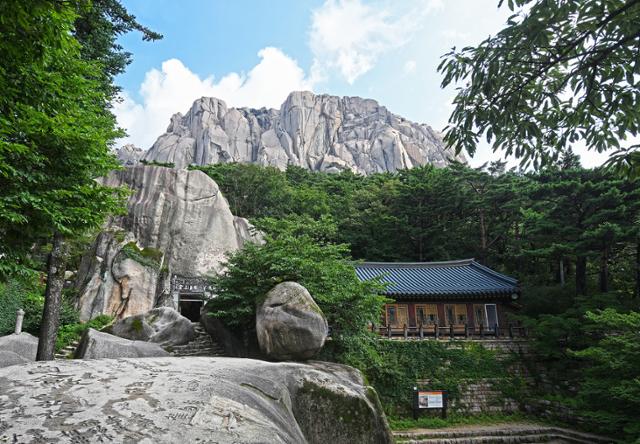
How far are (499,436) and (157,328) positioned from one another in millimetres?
12803

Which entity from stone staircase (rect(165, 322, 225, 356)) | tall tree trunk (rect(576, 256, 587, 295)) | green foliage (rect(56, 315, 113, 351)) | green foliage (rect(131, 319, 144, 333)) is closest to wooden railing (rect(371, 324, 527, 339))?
tall tree trunk (rect(576, 256, 587, 295))

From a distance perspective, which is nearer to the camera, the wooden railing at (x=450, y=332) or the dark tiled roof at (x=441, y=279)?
the wooden railing at (x=450, y=332)

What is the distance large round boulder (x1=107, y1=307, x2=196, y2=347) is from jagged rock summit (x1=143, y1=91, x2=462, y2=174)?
176 feet

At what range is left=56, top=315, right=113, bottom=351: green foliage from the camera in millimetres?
12737

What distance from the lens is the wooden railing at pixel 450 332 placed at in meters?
17.8

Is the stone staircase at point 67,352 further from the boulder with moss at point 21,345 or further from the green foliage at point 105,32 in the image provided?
the green foliage at point 105,32

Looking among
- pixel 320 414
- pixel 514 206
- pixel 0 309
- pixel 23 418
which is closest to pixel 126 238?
pixel 0 309

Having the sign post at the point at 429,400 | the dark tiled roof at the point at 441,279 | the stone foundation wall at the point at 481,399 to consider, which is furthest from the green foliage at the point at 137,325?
the stone foundation wall at the point at 481,399

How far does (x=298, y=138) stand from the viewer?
73.1 meters

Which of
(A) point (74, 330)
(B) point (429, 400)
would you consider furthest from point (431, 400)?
(A) point (74, 330)

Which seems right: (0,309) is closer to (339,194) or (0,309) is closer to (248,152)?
(339,194)

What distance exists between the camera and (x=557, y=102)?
3557mm

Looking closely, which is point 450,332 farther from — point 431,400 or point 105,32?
point 105,32

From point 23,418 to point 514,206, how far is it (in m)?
26.4
